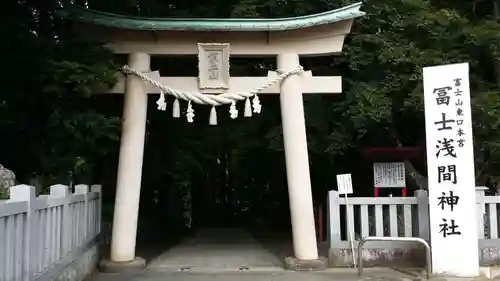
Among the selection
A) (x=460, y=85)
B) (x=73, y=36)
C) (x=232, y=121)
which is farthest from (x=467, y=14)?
(x=73, y=36)

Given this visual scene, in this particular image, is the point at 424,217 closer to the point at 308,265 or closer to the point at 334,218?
the point at 334,218

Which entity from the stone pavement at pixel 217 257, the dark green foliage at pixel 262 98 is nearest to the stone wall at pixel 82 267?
the stone pavement at pixel 217 257

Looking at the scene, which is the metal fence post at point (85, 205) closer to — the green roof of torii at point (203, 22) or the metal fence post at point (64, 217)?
the metal fence post at point (64, 217)

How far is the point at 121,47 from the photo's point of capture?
10.5 metres

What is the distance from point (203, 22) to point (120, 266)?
189 inches

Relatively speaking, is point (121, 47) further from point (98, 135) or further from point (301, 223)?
point (301, 223)

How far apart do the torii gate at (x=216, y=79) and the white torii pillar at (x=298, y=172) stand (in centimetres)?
2

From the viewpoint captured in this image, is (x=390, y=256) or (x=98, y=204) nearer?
(x=390, y=256)

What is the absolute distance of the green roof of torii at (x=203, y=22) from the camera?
396 inches

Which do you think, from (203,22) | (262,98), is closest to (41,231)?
(203,22)

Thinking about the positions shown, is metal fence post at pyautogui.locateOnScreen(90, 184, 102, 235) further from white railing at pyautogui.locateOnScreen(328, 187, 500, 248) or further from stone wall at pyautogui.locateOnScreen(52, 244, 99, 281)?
white railing at pyautogui.locateOnScreen(328, 187, 500, 248)

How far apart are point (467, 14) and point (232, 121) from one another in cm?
639

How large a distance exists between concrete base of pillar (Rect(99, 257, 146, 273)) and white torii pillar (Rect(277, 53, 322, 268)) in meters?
2.98

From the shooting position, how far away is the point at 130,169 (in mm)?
10195
